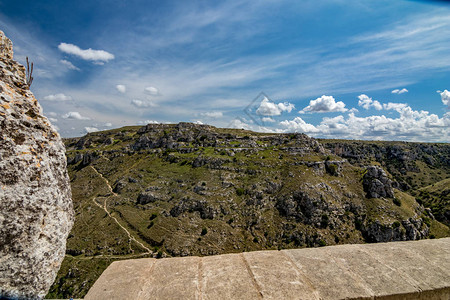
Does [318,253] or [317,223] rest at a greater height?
[318,253]

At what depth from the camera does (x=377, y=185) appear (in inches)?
2921

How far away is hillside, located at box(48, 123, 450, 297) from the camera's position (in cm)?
5819

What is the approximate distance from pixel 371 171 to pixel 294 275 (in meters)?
92.7

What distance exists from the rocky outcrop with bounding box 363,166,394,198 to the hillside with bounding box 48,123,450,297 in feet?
1.03

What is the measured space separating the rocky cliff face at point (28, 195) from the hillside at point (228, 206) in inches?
2255

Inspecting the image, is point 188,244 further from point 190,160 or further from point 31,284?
point 31,284

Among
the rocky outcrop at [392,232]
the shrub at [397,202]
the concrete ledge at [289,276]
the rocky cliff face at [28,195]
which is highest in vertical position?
the rocky cliff face at [28,195]

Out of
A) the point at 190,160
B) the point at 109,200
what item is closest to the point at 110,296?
the point at 109,200

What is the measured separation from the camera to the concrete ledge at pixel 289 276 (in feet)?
8.79

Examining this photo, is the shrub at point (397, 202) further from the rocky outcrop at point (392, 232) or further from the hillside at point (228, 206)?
the rocky outcrop at point (392, 232)

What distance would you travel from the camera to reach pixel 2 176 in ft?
8.29

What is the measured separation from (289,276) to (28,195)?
3.47m

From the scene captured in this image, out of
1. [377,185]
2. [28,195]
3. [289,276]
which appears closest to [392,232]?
[377,185]

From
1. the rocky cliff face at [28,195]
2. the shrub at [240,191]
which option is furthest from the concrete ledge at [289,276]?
the shrub at [240,191]
